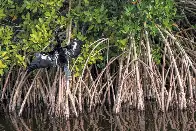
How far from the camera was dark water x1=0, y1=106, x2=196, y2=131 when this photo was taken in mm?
5465

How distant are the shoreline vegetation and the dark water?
0.12 meters

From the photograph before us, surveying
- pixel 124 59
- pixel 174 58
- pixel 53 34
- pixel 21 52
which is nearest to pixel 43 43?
pixel 53 34

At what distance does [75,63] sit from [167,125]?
147cm

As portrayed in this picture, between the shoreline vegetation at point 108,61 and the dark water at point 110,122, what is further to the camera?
the shoreline vegetation at point 108,61

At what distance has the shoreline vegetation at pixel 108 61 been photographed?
5965mm

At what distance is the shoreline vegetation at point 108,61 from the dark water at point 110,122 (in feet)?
0.39

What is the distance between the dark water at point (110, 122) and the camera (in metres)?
5.46

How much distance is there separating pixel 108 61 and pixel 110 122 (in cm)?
109

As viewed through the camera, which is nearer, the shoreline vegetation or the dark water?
the dark water

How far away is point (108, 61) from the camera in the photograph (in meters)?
6.54

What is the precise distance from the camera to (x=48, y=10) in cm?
614

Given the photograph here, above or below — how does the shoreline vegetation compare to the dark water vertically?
above

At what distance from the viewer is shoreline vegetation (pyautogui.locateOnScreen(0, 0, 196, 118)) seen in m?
5.96

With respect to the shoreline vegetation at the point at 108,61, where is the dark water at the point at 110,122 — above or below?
below
